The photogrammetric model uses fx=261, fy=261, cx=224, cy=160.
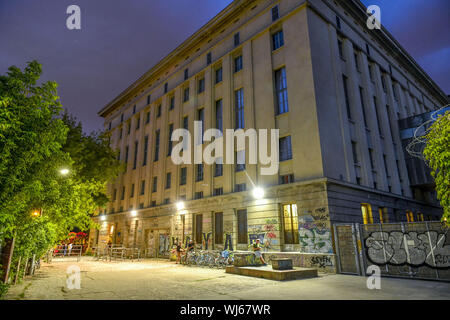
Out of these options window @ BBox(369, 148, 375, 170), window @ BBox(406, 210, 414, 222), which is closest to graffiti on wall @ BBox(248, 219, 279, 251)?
window @ BBox(369, 148, 375, 170)

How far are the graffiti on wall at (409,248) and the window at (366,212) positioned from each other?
566 cm

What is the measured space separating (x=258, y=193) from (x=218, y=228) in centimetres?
541

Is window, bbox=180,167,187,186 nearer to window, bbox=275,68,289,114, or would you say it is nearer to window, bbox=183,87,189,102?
window, bbox=183,87,189,102

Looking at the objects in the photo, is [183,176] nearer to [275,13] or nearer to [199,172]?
[199,172]

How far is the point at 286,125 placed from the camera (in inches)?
725

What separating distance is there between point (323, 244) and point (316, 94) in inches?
369

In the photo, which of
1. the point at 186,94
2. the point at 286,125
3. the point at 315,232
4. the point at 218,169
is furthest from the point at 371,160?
the point at 186,94

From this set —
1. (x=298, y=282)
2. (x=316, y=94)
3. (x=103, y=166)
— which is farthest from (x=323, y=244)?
(x=103, y=166)

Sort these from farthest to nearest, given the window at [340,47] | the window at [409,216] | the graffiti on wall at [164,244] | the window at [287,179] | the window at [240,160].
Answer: the graffiti on wall at [164,244] < the window at [409,216] < the window at [340,47] < the window at [240,160] < the window at [287,179]

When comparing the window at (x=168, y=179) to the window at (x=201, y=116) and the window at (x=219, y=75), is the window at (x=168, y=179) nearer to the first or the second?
the window at (x=201, y=116)

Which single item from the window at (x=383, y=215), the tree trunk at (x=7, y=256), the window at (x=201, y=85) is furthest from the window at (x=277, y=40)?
the tree trunk at (x=7, y=256)

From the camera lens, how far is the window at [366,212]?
18219 millimetres

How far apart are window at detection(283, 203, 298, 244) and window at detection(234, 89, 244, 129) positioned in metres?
8.02

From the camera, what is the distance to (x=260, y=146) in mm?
19531
